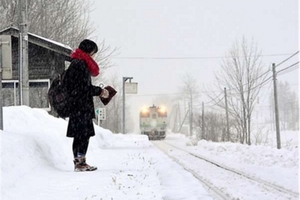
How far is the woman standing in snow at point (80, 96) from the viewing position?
592 centimetres

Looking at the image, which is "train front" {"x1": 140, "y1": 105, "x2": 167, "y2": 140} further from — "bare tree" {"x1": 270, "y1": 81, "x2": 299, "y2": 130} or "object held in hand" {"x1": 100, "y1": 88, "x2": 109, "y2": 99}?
"bare tree" {"x1": 270, "y1": 81, "x2": 299, "y2": 130}

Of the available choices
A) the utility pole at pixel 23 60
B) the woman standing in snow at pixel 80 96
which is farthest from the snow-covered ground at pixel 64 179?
the utility pole at pixel 23 60

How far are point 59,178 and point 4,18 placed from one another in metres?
25.3

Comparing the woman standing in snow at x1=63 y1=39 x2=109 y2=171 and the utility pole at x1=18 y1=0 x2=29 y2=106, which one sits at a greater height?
the utility pole at x1=18 y1=0 x2=29 y2=106

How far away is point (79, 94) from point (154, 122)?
31.8 meters

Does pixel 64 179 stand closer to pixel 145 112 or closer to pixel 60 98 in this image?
pixel 60 98

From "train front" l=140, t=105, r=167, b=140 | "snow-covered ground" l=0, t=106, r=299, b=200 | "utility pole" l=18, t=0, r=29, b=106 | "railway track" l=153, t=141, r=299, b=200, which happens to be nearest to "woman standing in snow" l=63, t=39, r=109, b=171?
"snow-covered ground" l=0, t=106, r=299, b=200

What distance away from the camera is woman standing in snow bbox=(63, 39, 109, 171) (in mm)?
5918

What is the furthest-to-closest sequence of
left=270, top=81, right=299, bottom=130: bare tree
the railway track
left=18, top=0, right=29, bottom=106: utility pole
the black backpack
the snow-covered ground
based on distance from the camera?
left=270, top=81, right=299, bottom=130: bare tree → left=18, top=0, right=29, bottom=106: utility pole → the black backpack → the railway track → the snow-covered ground

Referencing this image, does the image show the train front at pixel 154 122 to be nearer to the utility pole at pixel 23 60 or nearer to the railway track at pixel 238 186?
the utility pole at pixel 23 60

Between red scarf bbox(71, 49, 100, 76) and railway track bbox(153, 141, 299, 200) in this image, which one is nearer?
railway track bbox(153, 141, 299, 200)

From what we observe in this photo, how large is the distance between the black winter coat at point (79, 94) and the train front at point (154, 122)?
30680 millimetres

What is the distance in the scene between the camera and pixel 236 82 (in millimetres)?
27578

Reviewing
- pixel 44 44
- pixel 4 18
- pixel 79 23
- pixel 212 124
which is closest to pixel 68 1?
pixel 79 23
